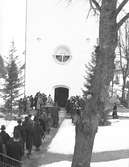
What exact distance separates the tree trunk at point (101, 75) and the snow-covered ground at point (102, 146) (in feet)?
13.6

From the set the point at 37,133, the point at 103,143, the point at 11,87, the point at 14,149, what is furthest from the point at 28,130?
the point at 11,87

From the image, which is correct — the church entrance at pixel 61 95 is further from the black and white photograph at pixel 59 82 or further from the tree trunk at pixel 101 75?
the tree trunk at pixel 101 75

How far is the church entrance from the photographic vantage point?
35.1 m

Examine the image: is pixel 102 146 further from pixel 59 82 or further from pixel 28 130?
pixel 59 82

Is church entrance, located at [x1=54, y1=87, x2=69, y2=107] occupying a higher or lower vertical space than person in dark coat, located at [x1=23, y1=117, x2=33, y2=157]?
higher

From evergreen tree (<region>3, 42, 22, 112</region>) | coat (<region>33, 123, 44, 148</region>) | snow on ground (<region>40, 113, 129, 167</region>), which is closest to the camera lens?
snow on ground (<region>40, 113, 129, 167</region>)

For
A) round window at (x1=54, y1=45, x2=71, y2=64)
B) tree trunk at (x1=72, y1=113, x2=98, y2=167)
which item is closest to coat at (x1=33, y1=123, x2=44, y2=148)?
tree trunk at (x1=72, y1=113, x2=98, y2=167)

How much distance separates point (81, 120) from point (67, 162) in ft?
16.6

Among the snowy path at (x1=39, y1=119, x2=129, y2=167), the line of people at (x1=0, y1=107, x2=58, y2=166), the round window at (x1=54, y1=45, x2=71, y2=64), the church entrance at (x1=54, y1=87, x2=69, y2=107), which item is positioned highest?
the round window at (x1=54, y1=45, x2=71, y2=64)

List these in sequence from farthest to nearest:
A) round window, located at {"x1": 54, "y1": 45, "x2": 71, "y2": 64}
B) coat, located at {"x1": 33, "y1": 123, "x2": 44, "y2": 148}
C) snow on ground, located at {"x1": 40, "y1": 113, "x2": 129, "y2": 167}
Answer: round window, located at {"x1": 54, "y1": 45, "x2": 71, "y2": 64} < coat, located at {"x1": 33, "y1": 123, "x2": 44, "y2": 148} < snow on ground, located at {"x1": 40, "y1": 113, "x2": 129, "y2": 167}

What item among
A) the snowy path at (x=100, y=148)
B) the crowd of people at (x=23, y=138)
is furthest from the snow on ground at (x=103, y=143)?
the crowd of people at (x=23, y=138)

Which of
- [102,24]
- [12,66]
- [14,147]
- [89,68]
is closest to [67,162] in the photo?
[14,147]

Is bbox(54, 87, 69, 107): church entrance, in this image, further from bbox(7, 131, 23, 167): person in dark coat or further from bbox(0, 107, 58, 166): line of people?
bbox(7, 131, 23, 167): person in dark coat

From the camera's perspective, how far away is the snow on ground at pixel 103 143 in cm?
1561
